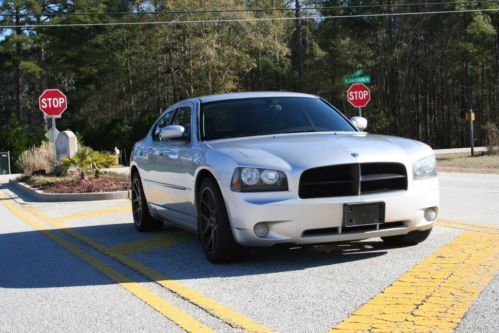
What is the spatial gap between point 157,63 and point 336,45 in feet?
46.4

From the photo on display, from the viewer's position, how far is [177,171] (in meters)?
6.86

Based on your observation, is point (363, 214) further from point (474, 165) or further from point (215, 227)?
point (474, 165)

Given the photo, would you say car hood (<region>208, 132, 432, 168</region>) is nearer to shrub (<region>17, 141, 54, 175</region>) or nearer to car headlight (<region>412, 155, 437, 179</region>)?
car headlight (<region>412, 155, 437, 179</region>)

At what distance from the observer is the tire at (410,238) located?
6.21 m

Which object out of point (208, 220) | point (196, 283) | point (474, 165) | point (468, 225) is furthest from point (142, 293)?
point (474, 165)

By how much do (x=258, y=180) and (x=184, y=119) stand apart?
8.02 feet

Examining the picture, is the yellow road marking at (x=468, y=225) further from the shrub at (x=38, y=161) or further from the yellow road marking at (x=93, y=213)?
the shrub at (x=38, y=161)

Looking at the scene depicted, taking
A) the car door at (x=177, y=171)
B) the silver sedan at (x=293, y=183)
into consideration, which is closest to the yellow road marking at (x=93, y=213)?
the car door at (x=177, y=171)

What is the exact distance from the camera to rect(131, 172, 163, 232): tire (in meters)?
8.47

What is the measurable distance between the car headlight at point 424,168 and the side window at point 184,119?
250cm

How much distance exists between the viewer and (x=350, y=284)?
5.00 m

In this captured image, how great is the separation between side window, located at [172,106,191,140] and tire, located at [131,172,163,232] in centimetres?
124

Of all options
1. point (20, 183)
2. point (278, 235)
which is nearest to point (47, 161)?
point (20, 183)

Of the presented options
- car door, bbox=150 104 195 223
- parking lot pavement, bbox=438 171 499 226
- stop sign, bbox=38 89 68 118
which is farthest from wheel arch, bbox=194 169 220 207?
stop sign, bbox=38 89 68 118
